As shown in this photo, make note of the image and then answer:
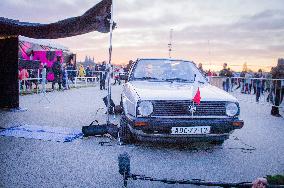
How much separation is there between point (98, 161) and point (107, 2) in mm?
3545

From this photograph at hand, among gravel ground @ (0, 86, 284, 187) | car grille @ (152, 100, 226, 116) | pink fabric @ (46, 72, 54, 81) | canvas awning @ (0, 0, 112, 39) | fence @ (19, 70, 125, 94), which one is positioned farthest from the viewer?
pink fabric @ (46, 72, 54, 81)

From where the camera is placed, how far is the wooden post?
10.3 m

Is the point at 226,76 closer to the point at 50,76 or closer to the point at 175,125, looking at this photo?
the point at 50,76

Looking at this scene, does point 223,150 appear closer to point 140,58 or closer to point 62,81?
point 140,58

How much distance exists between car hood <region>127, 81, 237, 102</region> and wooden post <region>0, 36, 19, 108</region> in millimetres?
5303

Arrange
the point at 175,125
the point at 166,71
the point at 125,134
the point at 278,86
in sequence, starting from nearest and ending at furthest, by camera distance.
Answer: the point at 175,125 → the point at 125,134 → the point at 166,71 → the point at 278,86

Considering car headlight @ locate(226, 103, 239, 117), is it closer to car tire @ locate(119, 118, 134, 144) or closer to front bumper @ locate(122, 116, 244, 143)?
front bumper @ locate(122, 116, 244, 143)

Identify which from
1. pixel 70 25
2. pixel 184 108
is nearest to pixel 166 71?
pixel 184 108

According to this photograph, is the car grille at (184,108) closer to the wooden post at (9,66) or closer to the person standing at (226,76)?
the wooden post at (9,66)

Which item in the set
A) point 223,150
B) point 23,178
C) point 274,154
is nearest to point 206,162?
point 223,150

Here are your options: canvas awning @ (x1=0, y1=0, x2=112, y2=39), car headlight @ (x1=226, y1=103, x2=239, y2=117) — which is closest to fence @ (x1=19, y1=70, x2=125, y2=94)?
canvas awning @ (x1=0, y1=0, x2=112, y2=39)

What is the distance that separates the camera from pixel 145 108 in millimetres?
5477

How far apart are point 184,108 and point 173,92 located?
0.38 m

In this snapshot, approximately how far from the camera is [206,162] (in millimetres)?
5344
